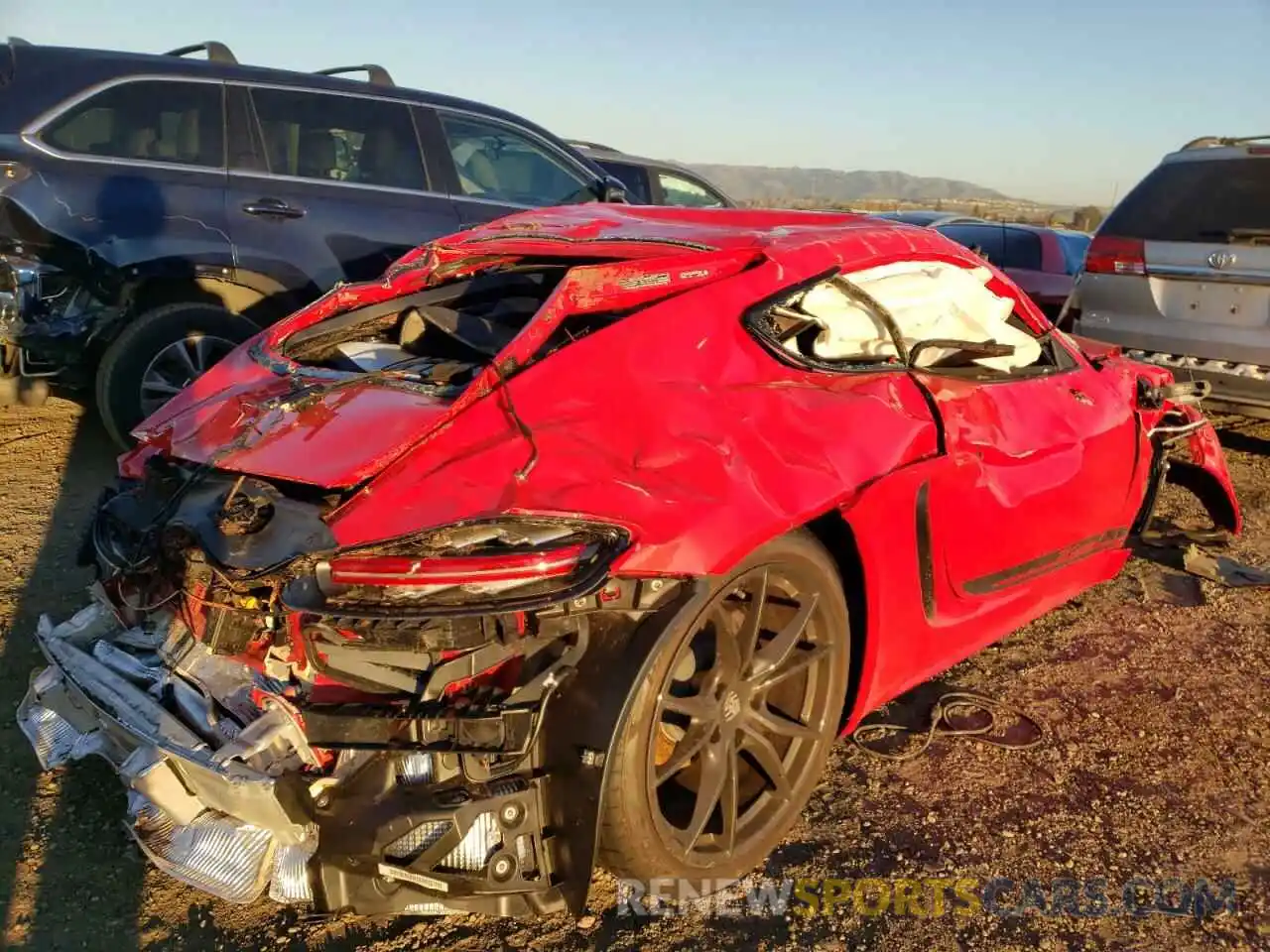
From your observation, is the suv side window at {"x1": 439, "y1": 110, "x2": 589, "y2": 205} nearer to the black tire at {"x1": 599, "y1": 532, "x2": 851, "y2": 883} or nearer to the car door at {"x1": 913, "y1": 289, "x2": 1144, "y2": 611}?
the car door at {"x1": 913, "y1": 289, "x2": 1144, "y2": 611}

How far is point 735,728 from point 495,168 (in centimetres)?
467

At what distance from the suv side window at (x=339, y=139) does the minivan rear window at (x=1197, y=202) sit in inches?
173

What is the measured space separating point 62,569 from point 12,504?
0.96m

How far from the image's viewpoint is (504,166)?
6.26 metres

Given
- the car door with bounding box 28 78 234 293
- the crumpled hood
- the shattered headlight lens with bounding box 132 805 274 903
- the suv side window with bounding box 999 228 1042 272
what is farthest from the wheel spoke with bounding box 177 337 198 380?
the suv side window with bounding box 999 228 1042 272

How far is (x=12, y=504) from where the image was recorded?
15.7ft

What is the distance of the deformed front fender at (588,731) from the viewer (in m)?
2.12

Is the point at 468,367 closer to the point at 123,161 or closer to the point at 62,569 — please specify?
the point at 62,569

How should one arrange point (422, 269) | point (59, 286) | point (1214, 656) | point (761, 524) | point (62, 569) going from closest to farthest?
point (761, 524)
point (422, 269)
point (1214, 656)
point (62, 569)
point (59, 286)

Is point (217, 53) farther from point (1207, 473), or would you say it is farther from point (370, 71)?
point (1207, 473)

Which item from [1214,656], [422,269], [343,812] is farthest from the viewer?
[1214,656]

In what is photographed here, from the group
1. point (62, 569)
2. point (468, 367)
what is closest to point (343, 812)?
point (468, 367)

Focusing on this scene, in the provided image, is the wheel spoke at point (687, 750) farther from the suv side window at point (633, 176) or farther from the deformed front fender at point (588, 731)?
the suv side window at point (633, 176)

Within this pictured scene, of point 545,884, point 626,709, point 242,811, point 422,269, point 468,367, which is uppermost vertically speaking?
point 422,269
